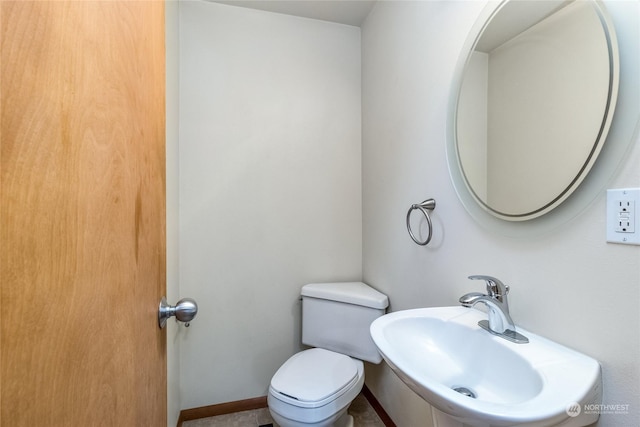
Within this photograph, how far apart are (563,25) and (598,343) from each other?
31.3 inches

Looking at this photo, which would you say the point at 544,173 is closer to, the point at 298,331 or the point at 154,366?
the point at 154,366

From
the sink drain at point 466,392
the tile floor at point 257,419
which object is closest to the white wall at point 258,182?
the tile floor at point 257,419

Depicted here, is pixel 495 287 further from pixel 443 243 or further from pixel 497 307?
pixel 443 243

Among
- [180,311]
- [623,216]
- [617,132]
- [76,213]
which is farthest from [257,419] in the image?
[617,132]

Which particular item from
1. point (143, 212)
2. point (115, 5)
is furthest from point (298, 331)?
point (115, 5)

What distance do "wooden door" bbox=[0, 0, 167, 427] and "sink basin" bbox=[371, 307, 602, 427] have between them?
1.96 feet

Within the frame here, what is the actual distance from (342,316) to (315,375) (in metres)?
0.36

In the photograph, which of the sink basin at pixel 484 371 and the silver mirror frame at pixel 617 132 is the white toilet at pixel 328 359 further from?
the silver mirror frame at pixel 617 132

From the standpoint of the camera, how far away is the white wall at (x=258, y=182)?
1.75m

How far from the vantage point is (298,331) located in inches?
75.6

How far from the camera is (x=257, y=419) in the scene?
5.70 feet

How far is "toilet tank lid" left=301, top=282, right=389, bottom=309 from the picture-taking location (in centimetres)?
160

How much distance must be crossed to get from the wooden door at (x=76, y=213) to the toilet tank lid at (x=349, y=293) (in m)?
1.14

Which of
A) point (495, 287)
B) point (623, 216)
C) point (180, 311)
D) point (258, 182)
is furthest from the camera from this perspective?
point (258, 182)
